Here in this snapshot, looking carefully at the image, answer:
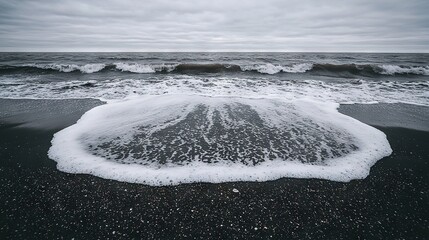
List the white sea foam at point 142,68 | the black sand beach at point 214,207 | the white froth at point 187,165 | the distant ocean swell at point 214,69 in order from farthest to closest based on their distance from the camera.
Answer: the white sea foam at point 142,68 → the distant ocean swell at point 214,69 → the white froth at point 187,165 → the black sand beach at point 214,207

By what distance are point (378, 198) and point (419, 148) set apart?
2.27m

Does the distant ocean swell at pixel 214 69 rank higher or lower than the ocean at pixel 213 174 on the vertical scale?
higher

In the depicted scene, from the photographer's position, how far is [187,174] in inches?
117

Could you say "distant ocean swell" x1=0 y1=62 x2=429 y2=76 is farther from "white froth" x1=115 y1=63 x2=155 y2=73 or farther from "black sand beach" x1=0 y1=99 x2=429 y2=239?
"black sand beach" x1=0 y1=99 x2=429 y2=239

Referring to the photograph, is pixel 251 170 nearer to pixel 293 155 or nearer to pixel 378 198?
pixel 293 155

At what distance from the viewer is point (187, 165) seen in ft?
10.5

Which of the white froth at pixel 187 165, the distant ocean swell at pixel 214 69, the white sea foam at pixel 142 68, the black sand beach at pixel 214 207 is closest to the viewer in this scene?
the black sand beach at pixel 214 207

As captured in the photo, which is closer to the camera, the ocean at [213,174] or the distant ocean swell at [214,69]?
the ocean at [213,174]

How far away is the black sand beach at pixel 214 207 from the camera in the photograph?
2.12 m

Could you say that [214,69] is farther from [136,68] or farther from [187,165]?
[187,165]

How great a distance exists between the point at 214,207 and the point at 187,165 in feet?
3.04

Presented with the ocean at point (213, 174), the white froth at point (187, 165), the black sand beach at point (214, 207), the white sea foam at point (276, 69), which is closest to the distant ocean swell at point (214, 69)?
the white sea foam at point (276, 69)

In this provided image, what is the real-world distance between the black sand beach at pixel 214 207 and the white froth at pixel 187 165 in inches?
5.6

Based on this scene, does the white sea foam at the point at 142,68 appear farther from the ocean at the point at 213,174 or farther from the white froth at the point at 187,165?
the ocean at the point at 213,174
